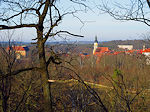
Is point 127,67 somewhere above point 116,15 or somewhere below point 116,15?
below

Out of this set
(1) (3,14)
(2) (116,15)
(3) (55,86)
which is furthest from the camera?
(3) (55,86)

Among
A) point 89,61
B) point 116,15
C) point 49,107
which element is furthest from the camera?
point 89,61

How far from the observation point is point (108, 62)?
148 feet

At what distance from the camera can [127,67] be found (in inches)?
1506

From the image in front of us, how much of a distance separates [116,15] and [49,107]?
2363 mm

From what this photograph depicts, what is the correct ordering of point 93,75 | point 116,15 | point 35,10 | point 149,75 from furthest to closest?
1. point 93,75
2. point 149,75
3. point 116,15
4. point 35,10

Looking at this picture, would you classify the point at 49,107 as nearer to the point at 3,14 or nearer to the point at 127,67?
the point at 3,14

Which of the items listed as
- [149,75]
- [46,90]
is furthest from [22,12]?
[149,75]

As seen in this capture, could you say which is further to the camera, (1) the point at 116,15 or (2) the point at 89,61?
(2) the point at 89,61

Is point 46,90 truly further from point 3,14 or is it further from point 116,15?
point 116,15

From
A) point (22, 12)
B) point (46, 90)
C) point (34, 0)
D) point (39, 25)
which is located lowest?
point (46, 90)

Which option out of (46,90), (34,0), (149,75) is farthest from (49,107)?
(149,75)

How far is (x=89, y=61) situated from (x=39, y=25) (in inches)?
1676

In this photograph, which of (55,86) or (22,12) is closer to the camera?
(22,12)
